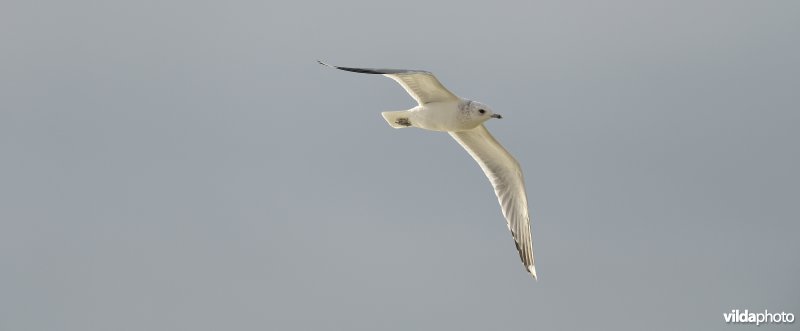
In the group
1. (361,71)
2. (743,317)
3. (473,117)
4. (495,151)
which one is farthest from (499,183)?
(743,317)

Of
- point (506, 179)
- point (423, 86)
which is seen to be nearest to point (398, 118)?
point (423, 86)

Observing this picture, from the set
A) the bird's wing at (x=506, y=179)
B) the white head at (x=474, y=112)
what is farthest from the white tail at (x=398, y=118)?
the bird's wing at (x=506, y=179)

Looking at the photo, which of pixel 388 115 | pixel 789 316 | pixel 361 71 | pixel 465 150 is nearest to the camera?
pixel 361 71

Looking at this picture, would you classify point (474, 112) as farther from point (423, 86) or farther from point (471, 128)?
point (423, 86)

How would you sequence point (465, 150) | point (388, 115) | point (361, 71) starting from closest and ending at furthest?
point (361, 71)
point (388, 115)
point (465, 150)

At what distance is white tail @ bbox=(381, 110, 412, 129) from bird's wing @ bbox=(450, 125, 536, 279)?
1034 millimetres

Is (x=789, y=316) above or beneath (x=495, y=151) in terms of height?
beneath

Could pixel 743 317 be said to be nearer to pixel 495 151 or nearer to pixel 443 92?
pixel 495 151

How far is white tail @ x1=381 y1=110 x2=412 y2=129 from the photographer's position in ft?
59.5

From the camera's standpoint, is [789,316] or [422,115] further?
[789,316]

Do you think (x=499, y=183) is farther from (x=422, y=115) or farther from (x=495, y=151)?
(x=422, y=115)

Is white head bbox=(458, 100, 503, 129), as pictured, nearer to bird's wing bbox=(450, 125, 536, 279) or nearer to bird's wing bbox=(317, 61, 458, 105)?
bird's wing bbox=(317, 61, 458, 105)

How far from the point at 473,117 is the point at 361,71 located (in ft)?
4.98

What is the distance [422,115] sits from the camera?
17922mm
